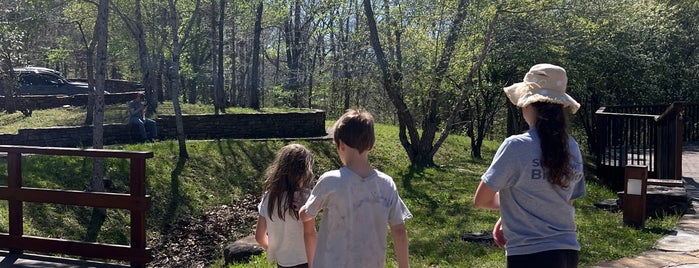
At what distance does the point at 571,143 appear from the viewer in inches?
142

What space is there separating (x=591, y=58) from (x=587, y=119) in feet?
7.53

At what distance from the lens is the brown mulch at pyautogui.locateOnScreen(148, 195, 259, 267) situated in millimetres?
12602

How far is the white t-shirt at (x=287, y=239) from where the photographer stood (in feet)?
14.9

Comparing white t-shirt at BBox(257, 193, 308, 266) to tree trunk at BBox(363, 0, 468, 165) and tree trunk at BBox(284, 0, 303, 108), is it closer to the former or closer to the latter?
tree trunk at BBox(363, 0, 468, 165)

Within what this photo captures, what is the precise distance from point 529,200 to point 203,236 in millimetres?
11092

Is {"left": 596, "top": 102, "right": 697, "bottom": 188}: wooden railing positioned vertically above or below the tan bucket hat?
below

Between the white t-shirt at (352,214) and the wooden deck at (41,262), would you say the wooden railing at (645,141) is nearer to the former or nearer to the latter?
the wooden deck at (41,262)

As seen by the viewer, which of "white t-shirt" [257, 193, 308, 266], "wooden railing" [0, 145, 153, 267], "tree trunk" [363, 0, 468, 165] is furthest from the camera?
"tree trunk" [363, 0, 468, 165]

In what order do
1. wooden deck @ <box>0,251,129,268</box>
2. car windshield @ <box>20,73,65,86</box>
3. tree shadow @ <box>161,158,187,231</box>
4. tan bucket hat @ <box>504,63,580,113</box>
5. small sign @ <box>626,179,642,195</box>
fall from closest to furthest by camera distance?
1. tan bucket hat @ <box>504,63,580,113</box>
2. wooden deck @ <box>0,251,129,268</box>
3. small sign @ <box>626,179,642,195</box>
4. tree shadow @ <box>161,158,187,231</box>
5. car windshield @ <box>20,73,65,86</box>

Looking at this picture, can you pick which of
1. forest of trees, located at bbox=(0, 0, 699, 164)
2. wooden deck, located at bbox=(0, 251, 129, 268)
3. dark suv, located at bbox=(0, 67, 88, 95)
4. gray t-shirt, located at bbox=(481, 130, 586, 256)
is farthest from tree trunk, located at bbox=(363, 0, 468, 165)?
dark suv, located at bbox=(0, 67, 88, 95)

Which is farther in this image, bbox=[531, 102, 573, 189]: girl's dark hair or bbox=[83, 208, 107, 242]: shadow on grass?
bbox=[83, 208, 107, 242]: shadow on grass

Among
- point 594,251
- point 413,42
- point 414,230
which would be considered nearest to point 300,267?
point 594,251

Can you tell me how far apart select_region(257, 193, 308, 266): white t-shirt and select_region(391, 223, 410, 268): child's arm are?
2.59 ft

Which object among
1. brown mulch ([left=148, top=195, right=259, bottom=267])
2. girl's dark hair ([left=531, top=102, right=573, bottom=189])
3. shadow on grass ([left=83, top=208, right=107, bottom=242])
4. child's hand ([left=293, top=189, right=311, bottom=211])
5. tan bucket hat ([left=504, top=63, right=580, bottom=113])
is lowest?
brown mulch ([left=148, top=195, right=259, bottom=267])
